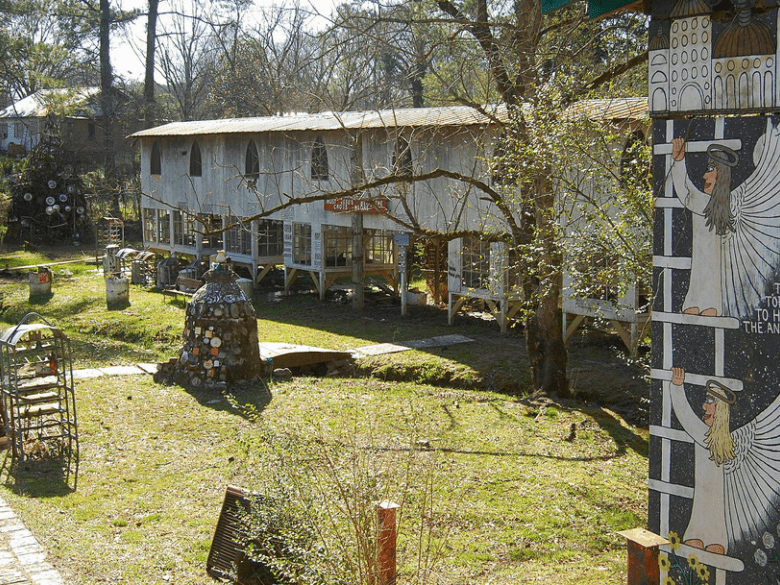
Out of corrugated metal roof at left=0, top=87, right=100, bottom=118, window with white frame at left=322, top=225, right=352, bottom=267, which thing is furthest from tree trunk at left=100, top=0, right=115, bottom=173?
window with white frame at left=322, top=225, right=352, bottom=267

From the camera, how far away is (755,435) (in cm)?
412

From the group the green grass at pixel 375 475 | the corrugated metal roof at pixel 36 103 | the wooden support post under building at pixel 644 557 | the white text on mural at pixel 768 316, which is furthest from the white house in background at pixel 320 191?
the corrugated metal roof at pixel 36 103

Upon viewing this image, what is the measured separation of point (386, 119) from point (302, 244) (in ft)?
19.2

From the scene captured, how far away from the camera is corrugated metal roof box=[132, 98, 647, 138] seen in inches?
493

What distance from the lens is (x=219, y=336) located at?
1391 centimetres

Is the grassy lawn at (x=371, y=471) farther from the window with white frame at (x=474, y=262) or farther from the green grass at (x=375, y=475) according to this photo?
the window with white frame at (x=474, y=262)

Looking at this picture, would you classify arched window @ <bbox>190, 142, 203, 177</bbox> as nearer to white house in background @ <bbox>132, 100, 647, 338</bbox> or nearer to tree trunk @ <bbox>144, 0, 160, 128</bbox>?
white house in background @ <bbox>132, 100, 647, 338</bbox>

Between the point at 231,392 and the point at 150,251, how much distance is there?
18216 millimetres

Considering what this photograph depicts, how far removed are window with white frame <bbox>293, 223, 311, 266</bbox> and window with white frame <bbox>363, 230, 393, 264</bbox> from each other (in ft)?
5.59

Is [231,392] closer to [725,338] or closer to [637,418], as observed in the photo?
[637,418]

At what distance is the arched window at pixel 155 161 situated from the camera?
29516 millimetres

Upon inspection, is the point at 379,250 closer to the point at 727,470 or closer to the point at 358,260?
the point at 358,260

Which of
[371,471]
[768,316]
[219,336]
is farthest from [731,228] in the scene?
[219,336]

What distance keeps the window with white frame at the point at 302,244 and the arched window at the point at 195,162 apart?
4.80 metres
